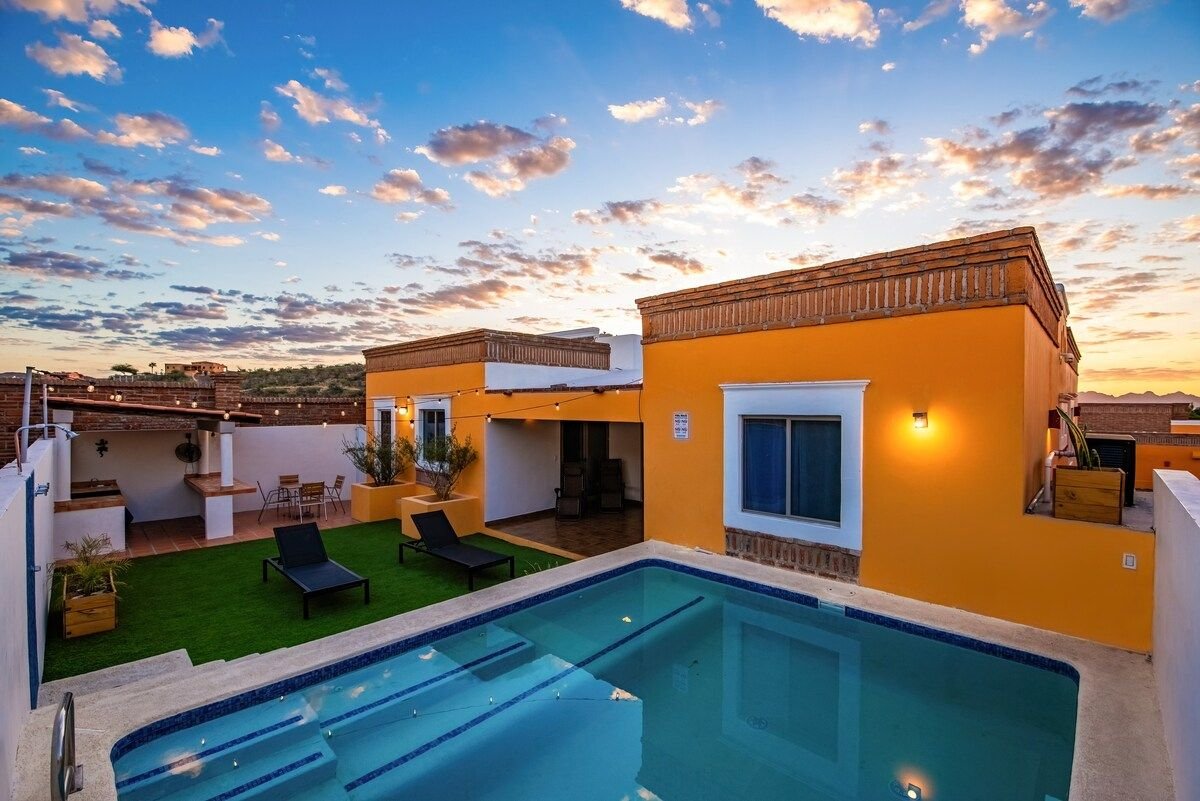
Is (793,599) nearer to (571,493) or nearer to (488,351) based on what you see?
(571,493)

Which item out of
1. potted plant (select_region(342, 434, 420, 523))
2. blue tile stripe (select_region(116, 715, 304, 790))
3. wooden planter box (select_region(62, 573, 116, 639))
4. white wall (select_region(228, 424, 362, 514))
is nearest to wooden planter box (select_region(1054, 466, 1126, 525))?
blue tile stripe (select_region(116, 715, 304, 790))

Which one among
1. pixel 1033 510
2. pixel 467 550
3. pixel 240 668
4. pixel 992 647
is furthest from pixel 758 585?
pixel 240 668

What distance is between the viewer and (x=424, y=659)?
20.9ft

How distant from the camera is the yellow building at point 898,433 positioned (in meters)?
6.28

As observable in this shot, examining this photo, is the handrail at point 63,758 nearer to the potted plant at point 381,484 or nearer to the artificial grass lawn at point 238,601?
the artificial grass lawn at point 238,601

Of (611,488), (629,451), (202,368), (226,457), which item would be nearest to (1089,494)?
(611,488)

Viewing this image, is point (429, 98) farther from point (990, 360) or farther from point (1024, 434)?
point (1024, 434)

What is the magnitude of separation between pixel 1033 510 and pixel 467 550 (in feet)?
27.4

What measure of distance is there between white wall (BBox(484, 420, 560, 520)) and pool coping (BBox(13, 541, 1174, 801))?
481 cm

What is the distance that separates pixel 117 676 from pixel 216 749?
2.22m

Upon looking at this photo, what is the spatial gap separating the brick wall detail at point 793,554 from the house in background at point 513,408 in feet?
9.84

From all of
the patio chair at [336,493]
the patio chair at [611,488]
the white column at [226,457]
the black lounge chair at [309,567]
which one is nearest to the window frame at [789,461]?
the patio chair at [611,488]

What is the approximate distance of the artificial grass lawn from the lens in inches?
263

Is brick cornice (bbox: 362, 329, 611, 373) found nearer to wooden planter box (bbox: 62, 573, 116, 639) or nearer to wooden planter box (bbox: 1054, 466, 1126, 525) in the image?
wooden planter box (bbox: 62, 573, 116, 639)
